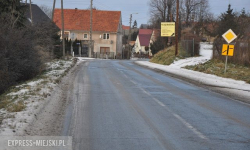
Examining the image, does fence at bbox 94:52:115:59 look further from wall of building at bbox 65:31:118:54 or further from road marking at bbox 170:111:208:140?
road marking at bbox 170:111:208:140

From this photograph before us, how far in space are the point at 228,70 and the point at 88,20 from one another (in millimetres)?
51603

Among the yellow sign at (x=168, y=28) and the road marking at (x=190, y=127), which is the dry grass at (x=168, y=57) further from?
the road marking at (x=190, y=127)

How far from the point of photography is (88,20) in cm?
6969

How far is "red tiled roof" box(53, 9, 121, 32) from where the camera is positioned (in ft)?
225

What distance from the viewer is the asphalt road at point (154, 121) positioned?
6.45 meters

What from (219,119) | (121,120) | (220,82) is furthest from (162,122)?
(220,82)

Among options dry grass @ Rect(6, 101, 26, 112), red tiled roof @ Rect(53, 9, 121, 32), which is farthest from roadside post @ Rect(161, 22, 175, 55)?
dry grass @ Rect(6, 101, 26, 112)

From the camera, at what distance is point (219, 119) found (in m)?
8.67

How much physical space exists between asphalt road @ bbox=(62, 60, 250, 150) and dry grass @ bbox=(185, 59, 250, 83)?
6.54m

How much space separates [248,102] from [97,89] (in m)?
5.99

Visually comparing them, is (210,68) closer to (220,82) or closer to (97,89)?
(220,82)

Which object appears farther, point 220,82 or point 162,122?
point 220,82

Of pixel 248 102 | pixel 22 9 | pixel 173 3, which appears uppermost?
pixel 173 3

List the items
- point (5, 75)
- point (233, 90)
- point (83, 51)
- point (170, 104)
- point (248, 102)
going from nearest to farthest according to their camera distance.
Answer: point (170, 104)
point (248, 102)
point (5, 75)
point (233, 90)
point (83, 51)
